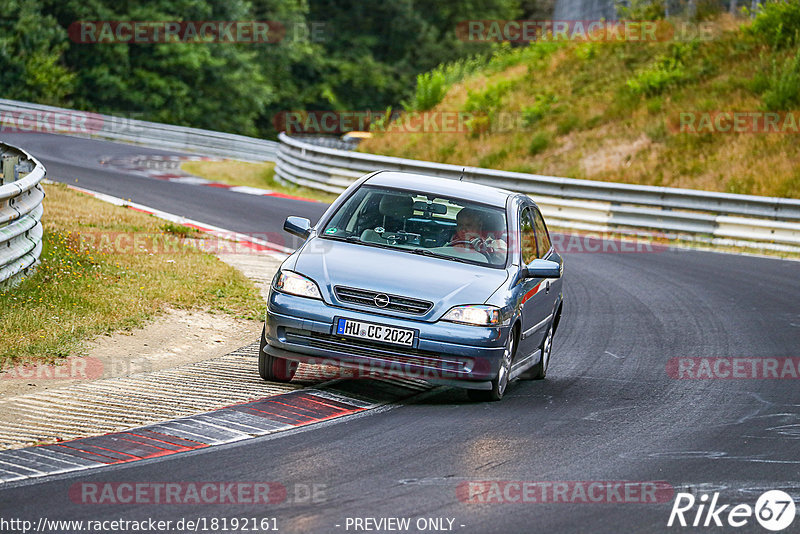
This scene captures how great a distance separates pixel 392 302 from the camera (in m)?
8.19

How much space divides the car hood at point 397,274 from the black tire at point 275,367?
2.44 feet

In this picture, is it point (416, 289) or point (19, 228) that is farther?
point (19, 228)

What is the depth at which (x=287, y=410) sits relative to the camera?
7.98 m

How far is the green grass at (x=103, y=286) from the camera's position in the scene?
31.5 ft

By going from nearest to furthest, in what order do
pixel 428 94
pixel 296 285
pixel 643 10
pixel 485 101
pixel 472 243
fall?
pixel 296 285 → pixel 472 243 → pixel 485 101 → pixel 428 94 → pixel 643 10

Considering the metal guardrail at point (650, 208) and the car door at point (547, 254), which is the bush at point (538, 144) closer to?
the metal guardrail at point (650, 208)

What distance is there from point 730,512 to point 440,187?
4.22m

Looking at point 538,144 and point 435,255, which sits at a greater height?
point 435,255

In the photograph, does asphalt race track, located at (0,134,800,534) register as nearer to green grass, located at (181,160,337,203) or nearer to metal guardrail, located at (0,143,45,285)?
metal guardrail, located at (0,143,45,285)

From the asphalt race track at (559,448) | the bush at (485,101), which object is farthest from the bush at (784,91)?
the asphalt race track at (559,448)

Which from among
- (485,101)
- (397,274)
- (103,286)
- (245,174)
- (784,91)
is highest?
(784,91)

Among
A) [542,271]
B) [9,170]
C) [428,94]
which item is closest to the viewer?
[542,271]

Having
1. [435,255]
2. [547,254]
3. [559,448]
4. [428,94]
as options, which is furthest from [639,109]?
[559,448]

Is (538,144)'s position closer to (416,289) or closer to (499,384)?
(499,384)
